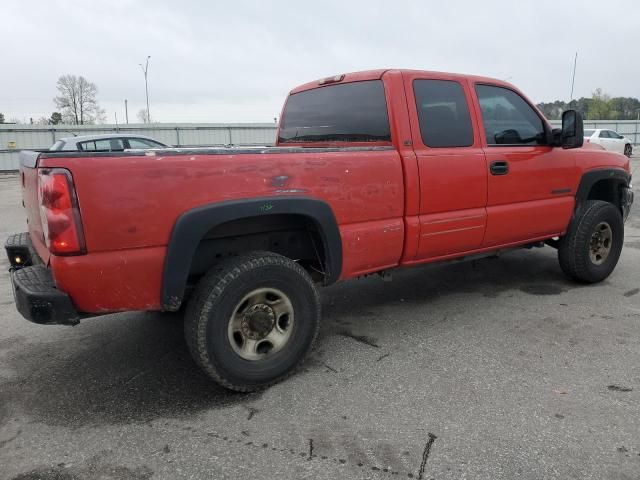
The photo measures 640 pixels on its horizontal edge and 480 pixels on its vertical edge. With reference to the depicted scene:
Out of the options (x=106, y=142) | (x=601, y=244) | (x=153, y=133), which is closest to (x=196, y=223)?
(x=601, y=244)

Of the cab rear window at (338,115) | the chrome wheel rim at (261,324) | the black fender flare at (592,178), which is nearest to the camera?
the chrome wheel rim at (261,324)

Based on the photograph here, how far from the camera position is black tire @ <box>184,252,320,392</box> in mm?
2820

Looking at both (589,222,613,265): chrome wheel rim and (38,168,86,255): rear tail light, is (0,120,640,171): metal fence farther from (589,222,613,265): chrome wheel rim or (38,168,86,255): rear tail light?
(38,168,86,255): rear tail light

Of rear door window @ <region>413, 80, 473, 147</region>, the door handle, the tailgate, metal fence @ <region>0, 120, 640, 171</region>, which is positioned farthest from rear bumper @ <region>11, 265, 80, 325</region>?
metal fence @ <region>0, 120, 640, 171</region>

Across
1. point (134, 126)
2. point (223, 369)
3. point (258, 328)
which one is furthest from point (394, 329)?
point (134, 126)

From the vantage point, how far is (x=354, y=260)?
3387 millimetres

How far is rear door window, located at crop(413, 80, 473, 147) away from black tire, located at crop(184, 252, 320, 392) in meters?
1.48

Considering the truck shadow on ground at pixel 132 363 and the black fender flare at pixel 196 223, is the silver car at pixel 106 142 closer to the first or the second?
the truck shadow on ground at pixel 132 363

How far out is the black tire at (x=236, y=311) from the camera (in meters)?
2.82

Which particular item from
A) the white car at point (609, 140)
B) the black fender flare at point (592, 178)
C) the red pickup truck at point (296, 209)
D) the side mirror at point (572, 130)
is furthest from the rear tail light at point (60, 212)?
the white car at point (609, 140)

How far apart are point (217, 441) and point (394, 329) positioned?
185 cm

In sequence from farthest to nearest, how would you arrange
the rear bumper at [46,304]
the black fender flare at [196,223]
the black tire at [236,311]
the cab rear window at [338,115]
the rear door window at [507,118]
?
the rear door window at [507,118], the cab rear window at [338,115], the black tire at [236,311], the black fender flare at [196,223], the rear bumper at [46,304]

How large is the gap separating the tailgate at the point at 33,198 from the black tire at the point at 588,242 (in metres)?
4.41

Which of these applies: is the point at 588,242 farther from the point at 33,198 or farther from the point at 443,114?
the point at 33,198
